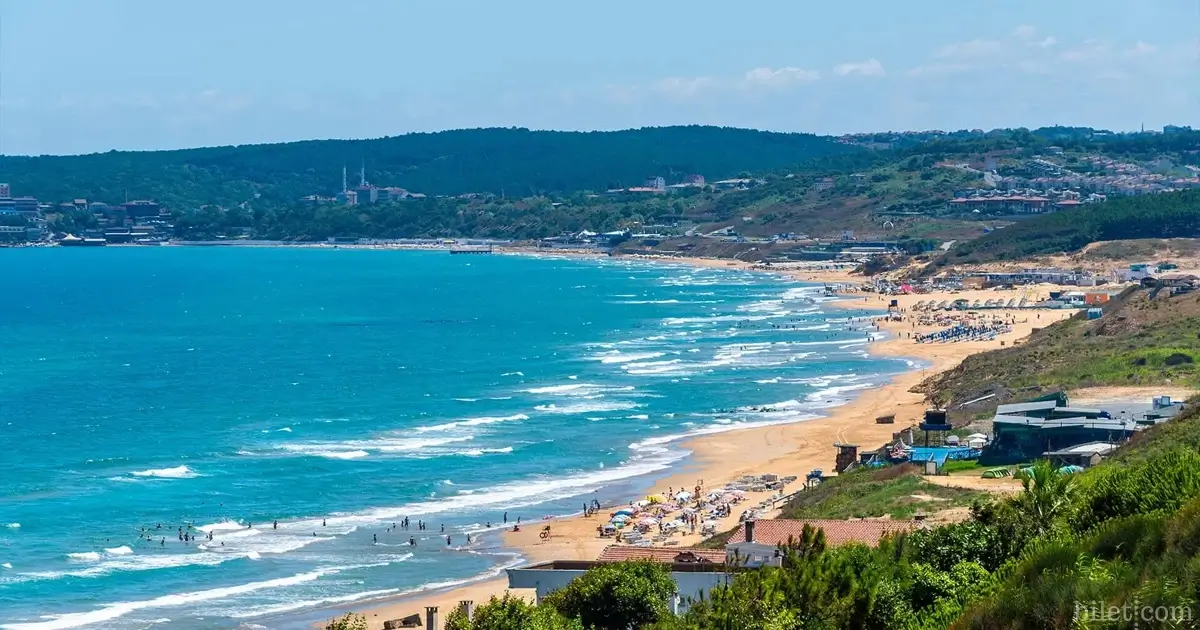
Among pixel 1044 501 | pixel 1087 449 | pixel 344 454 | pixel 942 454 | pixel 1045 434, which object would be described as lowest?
pixel 344 454

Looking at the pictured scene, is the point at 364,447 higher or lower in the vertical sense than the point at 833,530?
lower

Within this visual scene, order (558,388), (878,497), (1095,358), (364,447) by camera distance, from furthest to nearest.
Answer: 1. (558,388)
2. (1095,358)
3. (364,447)
4. (878,497)

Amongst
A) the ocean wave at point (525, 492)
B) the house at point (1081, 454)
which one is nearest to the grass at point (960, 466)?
the house at point (1081, 454)

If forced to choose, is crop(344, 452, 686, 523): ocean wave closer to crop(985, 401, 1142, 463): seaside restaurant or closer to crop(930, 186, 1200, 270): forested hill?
crop(985, 401, 1142, 463): seaside restaurant

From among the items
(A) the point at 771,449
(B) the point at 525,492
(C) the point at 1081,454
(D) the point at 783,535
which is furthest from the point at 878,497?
(A) the point at 771,449

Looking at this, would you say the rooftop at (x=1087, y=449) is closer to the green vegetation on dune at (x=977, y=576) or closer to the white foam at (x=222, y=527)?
the green vegetation on dune at (x=977, y=576)

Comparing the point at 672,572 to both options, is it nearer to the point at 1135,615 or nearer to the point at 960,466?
the point at 1135,615
